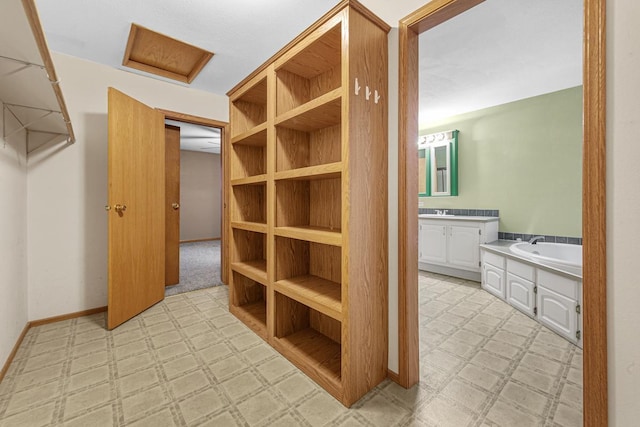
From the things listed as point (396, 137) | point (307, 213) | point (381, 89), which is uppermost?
point (381, 89)

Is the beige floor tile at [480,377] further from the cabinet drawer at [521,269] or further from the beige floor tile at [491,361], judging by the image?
the cabinet drawer at [521,269]

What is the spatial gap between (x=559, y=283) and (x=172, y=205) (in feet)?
13.3

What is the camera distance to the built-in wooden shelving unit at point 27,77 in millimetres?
817

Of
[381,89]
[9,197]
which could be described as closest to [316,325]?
[381,89]

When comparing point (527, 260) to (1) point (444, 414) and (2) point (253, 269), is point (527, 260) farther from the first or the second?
(2) point (253, 269)

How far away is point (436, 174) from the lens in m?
4.27

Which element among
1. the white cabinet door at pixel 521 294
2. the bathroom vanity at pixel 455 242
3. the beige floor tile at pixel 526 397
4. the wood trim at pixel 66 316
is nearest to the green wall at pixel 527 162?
the bathroom vanity at pixel 455 242

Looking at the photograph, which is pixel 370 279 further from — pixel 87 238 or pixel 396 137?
pixel 87 238

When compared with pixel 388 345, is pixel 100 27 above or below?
above

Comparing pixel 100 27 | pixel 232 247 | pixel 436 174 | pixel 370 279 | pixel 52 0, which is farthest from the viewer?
pixel 436 174

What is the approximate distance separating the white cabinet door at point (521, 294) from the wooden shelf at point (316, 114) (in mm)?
2345

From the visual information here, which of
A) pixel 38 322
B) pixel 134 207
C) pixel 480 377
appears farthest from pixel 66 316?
pixel 480 377

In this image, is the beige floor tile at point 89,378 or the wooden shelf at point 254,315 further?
the wooden shelf at point 254,315

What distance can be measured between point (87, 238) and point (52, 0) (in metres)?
1.84
